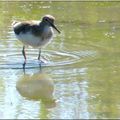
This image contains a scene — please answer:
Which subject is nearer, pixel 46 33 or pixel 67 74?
pixel 67 74

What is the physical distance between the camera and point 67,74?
9836 millimetres

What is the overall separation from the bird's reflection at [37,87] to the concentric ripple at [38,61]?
62 cm

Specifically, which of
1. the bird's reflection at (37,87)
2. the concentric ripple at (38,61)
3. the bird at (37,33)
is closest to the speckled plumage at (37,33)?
the bird at (37,33)

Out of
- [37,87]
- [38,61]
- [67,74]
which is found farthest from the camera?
[38,61]

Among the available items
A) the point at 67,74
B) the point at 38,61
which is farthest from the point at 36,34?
the point at 67,74

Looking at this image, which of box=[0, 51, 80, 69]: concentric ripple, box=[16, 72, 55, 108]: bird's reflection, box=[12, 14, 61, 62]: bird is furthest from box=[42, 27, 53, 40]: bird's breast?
box=[16, 72, 55, 108]: bird's reflection

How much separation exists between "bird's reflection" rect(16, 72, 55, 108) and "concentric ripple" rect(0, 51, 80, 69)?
622 mm

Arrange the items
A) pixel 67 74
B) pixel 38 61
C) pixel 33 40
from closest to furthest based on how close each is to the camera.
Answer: pixel 67 74 < pixel 38 61 < pixel 33 40

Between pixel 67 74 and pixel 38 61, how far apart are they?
3.87ft

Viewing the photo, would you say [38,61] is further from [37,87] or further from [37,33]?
[37,87]

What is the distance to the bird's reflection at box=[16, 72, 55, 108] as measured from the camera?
861cm

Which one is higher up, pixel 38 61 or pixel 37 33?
pixel 37 33

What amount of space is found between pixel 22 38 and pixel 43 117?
3696 mm

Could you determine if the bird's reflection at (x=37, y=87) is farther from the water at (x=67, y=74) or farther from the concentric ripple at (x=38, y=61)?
the concentric ripple at (x=38, y=61)
